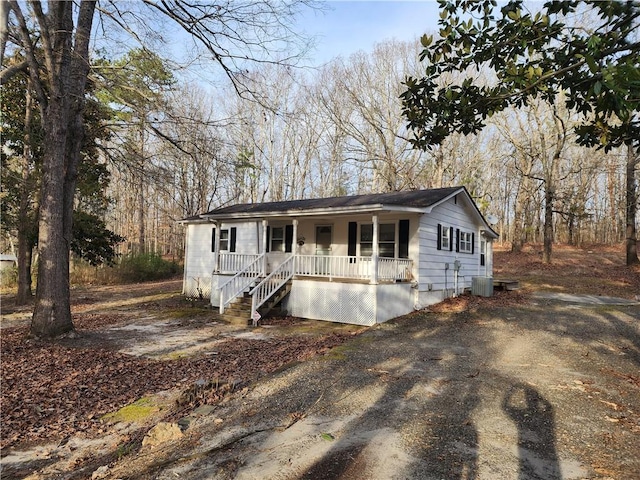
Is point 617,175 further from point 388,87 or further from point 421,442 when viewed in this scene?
point 421,442

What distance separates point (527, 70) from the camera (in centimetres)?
359

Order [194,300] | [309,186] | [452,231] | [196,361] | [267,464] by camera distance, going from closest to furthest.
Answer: [267,464] < [196,361] < [452,231] < [194,300] < [309,186]

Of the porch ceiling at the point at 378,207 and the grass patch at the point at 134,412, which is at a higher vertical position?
the porch ceiling at the point at 378,207

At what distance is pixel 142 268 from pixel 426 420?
71.8ft

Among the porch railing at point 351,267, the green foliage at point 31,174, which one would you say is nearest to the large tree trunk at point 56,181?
the green foliage at point 31,174

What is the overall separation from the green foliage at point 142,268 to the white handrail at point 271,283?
13.1 meters

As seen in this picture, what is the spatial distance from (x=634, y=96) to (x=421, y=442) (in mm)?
3358

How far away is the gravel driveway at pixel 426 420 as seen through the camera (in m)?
3.23

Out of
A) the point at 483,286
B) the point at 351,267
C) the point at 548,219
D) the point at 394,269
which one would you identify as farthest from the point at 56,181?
the point at 548,219

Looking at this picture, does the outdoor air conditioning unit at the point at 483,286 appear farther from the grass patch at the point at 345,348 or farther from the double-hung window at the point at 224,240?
the double-hung window at the point at 224,240

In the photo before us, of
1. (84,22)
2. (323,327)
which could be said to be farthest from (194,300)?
(84,22)

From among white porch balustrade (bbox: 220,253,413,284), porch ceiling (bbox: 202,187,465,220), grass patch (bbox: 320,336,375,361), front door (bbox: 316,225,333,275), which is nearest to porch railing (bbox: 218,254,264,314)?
white porch balustrade (bbox: 220,253,413,284)

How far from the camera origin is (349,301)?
11.1 m

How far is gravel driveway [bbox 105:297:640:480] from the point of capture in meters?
3.23
